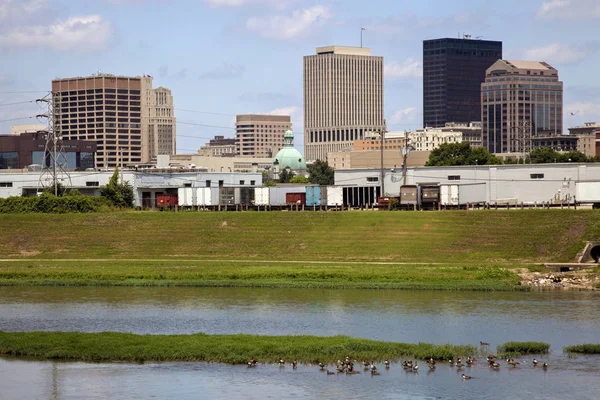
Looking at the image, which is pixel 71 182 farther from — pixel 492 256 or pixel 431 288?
pixel 431 288

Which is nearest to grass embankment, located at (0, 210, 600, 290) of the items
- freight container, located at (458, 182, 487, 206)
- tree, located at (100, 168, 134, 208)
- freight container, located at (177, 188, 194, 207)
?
freight container, located at (458, 182, 487, 206)

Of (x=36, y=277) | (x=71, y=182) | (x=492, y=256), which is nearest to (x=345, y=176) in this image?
(x=71, y=182)

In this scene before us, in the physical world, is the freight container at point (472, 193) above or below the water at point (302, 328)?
above

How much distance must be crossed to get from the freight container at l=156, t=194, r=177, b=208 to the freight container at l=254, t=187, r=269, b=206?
10960mm

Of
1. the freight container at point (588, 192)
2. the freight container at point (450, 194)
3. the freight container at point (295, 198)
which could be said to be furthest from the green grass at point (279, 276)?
the freight container at point (295, 198)

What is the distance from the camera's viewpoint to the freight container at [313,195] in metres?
138

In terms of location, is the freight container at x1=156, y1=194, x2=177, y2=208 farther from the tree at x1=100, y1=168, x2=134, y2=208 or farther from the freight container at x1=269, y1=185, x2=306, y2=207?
the freight container at x1=269, y1=185, x2=306, y2=207

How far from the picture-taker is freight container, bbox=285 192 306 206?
13950 cm

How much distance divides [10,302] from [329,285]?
76.1ft

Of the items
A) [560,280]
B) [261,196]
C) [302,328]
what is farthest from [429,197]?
[302,328]

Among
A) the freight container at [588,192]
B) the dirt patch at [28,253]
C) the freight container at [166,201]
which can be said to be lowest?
the dirt patch at [28,253]

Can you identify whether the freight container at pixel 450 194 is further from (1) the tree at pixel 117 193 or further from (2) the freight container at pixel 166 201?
(1) the tree at pixel 117 193

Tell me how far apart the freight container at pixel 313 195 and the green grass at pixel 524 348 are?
279 feet

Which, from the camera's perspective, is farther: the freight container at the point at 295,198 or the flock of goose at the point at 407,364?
the freight container at the point at 295,198
